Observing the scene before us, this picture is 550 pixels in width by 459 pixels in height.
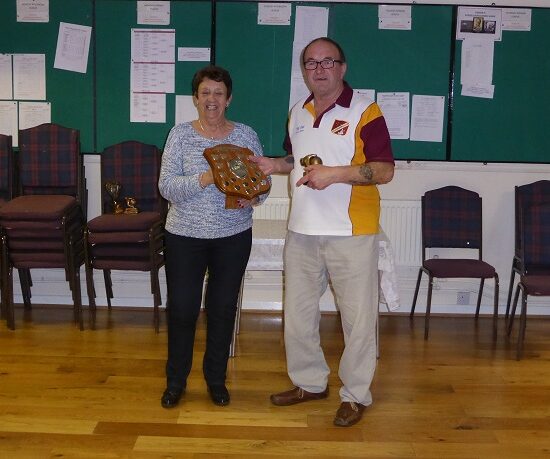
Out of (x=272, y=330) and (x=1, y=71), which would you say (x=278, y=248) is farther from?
(x=1, y=71)

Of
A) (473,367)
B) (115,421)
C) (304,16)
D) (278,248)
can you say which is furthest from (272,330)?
(304,16)

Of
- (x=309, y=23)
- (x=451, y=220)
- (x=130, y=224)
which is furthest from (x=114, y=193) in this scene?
(x=451, y=220)

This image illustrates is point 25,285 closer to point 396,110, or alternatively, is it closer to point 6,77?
point 6,77

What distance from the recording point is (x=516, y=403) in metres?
3.35

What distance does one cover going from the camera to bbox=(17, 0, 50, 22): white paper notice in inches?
187

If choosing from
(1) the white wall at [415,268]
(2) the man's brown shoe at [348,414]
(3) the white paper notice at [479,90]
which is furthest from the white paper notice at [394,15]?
(2) the man's brown shoe at [348,414]

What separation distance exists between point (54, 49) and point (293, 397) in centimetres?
297

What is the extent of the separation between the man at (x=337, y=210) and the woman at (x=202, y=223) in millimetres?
209

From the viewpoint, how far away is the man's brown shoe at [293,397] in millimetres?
3240

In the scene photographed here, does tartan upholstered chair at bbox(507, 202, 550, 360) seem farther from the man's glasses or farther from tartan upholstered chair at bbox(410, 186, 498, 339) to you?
the man's glasses

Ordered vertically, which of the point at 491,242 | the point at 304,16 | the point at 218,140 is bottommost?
the point at 491,242

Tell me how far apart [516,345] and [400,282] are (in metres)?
0.95

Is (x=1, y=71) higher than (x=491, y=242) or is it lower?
higher

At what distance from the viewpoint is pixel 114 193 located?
4602mm
